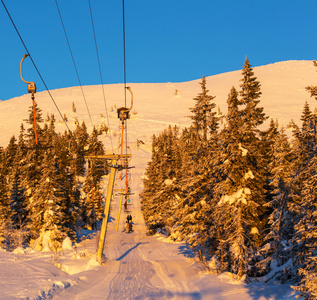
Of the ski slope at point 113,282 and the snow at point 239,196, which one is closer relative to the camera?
the ski slope at point 113,282

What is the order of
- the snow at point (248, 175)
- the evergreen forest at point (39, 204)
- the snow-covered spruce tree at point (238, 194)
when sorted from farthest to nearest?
the evergreen forest at point (39, 204) → the snow at point (248, 175) → the snow-covered spruce tree at point (238, 194)

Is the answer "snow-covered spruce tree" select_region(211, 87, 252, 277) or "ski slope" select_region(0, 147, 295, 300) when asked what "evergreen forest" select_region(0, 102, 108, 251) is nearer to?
"ski slope" select_region(0, 147, 295, 300)

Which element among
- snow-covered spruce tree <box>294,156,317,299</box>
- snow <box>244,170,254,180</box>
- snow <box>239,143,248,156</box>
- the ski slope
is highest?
snow <box>239,143,248,156</box>

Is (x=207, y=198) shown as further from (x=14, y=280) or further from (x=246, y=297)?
(x=14, y=280)

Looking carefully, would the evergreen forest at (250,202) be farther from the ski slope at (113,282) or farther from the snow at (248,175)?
the ski slope at (113,282)

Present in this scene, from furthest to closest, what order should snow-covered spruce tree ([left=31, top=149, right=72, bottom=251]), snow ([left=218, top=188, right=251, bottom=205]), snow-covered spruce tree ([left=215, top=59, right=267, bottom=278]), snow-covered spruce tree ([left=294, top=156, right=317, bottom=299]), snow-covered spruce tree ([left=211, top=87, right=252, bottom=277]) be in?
snow-covered spruce tree ([left=31, top=149, right=72, bottom=251]) → snow ([left=218, top=188, right=251, bottom=205]) → snow-covered spruce tree ([left=215, top=59, right=267, bottom=278]) → snow-covered spruce tree ([left=211, top=87, right=252, bottom=277]) → snow-covered spruce tree ([left=294, top=156, right=317, bottom=299])

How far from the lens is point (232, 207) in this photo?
1859cm

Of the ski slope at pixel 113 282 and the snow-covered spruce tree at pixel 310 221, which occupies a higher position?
the snow-covered spruce tree at pixel 310 221

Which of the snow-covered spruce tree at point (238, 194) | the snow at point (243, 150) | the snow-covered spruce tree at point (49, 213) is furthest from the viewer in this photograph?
the snow-covered spruce tree at point (49, 213)

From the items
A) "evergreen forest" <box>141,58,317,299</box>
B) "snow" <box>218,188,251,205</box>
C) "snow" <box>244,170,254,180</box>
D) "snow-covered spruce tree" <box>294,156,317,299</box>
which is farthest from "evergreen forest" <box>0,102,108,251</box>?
"snow-covered spruce tree" <box>294,156,317,299</box>

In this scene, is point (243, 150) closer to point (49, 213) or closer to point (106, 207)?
point (106, 207)

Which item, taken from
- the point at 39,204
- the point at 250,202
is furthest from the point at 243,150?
the point at 39,204

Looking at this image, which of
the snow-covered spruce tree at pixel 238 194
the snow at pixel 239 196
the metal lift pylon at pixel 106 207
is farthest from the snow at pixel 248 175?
the metal lift pylon at pixel 106 207

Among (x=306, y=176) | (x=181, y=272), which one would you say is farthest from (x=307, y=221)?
(x=181, y=272)
